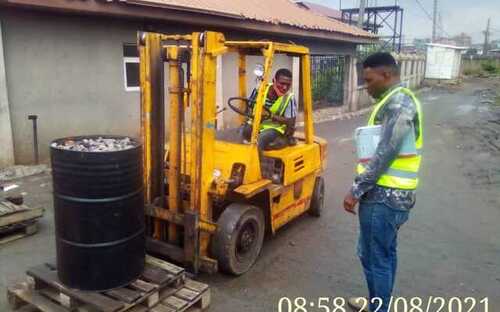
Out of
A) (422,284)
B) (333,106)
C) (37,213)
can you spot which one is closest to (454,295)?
(422,284)

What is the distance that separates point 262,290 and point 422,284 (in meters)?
1.53

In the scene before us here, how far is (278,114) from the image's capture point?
497cm

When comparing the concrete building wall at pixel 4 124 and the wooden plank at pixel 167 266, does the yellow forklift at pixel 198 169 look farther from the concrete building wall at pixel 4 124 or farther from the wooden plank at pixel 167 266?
the concrete building wall at pixel 4 124

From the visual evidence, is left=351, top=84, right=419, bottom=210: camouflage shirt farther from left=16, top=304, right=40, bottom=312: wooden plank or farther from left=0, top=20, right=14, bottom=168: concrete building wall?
left=0, top=20, right=14, bottom=168: concrete building wall

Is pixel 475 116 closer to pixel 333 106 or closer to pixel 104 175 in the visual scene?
pixel 333 106

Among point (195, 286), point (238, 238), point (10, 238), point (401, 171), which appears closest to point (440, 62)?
point (238, 238)

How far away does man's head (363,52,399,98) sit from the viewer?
3.16 m

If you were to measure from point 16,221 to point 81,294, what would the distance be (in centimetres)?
219

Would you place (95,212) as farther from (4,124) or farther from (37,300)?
(4,124)

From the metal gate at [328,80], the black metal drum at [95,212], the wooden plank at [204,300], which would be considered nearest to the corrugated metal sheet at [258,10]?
the metal gate at [328,80]

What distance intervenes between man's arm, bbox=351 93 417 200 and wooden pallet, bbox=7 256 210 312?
1.63 m

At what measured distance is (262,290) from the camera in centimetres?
402

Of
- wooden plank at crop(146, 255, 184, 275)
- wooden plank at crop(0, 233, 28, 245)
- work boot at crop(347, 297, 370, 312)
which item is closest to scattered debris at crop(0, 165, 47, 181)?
wooden plank at crop(0, 233, 28, 245)

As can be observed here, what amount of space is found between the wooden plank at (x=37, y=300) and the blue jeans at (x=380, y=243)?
87.2 inches
